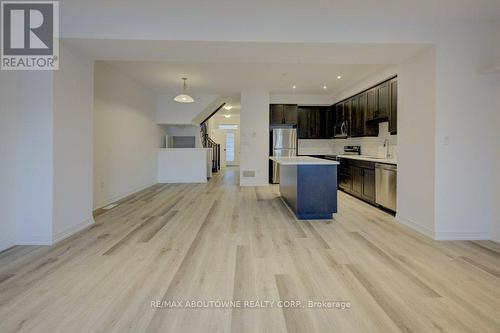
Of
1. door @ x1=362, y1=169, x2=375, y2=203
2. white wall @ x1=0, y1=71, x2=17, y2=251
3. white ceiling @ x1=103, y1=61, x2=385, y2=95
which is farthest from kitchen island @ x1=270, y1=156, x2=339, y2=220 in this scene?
white wall @ x1=0, y1=71, x2=17, y2=251

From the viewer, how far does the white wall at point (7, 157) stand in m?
2.76

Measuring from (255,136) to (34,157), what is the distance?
5.18m

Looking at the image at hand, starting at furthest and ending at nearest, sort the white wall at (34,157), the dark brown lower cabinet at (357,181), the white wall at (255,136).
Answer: the white wall at (255,136) → the dark brown lower cabinet at (357,181) → the white wall at (34,157)

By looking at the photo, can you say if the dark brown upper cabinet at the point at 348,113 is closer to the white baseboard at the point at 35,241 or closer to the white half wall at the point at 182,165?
the white half wall at the point at 182,165

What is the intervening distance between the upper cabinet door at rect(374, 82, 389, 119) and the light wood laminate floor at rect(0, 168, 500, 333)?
2.23 metres

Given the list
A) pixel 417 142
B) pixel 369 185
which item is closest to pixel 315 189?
pixel 417 142

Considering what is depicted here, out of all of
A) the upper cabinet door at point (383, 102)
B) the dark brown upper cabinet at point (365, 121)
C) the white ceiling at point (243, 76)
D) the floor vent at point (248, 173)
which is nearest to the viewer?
the upper cabinet door at point (383, 102)

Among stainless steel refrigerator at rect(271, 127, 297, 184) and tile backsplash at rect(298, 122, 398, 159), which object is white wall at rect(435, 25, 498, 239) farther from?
stainless steel refrigerator at rect(271, 127, 297, 184)

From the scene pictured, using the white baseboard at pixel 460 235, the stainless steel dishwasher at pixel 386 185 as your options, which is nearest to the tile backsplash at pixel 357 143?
the stainless steel dishwasher at pixel 386 185

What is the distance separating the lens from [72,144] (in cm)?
325

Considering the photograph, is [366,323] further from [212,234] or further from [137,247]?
[137,247]

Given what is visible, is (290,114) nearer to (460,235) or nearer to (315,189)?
(315,189)

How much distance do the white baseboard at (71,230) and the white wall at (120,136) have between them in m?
1.08

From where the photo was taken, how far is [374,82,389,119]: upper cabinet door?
4.79 metres
